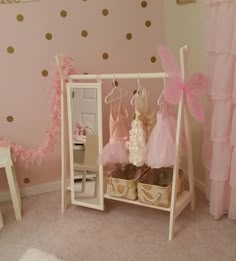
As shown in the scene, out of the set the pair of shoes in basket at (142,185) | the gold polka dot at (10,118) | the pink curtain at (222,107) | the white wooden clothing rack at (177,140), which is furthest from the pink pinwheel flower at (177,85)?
the gold polka dot at (10,118)

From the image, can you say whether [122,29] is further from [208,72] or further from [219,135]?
[219,135]

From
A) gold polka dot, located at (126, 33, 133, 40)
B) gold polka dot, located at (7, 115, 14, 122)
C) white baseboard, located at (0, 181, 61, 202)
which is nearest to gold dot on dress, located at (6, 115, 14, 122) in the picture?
gold polka dot, located at (7, 115, 14, 122)

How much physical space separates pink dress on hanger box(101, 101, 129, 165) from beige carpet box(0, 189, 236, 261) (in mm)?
415

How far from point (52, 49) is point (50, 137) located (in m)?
0.61

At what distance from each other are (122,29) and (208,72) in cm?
80

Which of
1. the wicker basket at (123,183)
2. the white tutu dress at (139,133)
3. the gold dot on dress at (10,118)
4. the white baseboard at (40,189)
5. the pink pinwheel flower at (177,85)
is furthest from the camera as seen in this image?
the white baseboard at (40,189)

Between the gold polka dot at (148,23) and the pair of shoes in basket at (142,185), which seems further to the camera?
the gold polka dot at (148,23)

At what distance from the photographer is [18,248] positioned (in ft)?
5.65

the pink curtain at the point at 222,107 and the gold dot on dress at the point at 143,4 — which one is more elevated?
the gold dot on dress at the point at 143,4

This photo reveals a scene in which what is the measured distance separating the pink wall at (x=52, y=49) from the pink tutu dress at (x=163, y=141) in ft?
2.16

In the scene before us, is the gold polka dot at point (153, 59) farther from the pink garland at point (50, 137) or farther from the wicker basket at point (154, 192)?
the wicker basket at point (154, 192)

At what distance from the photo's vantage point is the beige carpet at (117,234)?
1.65 metres

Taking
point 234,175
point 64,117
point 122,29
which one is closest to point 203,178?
point 234,175

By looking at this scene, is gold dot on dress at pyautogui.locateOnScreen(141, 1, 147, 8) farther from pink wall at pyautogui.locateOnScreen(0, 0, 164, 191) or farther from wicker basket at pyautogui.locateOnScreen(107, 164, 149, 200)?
wicker basket at pyautogui.locateOnScreen(107, 164, 149, 200)
